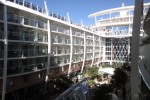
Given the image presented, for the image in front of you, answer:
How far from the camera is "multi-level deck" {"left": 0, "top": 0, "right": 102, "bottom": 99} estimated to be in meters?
29.4

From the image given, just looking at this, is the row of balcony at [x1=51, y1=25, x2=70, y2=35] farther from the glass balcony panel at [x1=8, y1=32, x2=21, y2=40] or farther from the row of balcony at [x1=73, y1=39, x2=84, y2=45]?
the glass balcony panel at [x1=8, y1=32, x2=21, y2=40]

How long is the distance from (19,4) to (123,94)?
1760 centimetres

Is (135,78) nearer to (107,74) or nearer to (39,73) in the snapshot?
(39,73)

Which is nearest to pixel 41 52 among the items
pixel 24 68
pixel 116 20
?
pixel 24 68

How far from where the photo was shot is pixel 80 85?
1781 cm

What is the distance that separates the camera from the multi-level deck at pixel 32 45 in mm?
29442

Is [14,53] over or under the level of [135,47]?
under

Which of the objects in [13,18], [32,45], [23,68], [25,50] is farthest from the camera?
[32,45]

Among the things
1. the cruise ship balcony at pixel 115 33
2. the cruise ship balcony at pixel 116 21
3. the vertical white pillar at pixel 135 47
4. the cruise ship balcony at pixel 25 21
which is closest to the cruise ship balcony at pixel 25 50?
the cruise ship balcony at pixel 25 21

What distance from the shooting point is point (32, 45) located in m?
36.2

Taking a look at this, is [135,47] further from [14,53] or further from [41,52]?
[41,52]

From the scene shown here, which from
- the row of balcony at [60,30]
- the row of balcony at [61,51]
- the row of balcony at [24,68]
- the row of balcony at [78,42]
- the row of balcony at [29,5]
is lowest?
the row of balcony at [24,68]

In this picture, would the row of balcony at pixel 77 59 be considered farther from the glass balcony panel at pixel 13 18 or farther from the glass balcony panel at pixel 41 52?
the glass balcony panel at pixel 13 18

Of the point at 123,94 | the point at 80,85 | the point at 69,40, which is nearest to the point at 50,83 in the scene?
the point at 69,40
